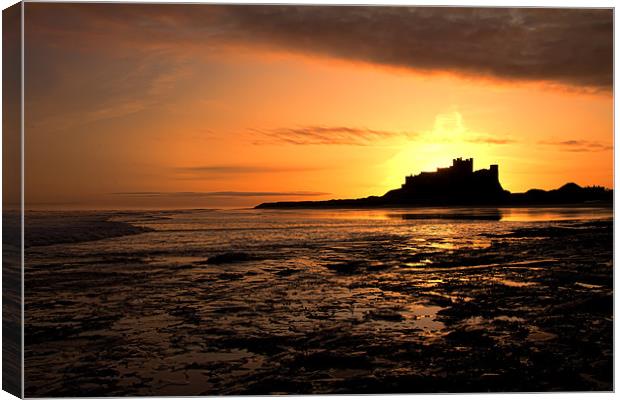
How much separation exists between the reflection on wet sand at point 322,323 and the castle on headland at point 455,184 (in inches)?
32.6

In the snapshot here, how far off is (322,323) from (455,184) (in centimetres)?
245

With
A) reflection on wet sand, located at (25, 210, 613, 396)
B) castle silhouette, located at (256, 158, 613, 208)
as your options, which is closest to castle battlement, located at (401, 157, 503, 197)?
castle silhouette, located at (256, 158, 613, 208)

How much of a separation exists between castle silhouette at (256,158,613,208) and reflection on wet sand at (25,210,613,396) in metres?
0.42

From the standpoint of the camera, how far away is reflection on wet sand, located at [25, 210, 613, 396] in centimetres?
517

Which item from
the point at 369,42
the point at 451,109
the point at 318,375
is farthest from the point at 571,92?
the point at 318,375

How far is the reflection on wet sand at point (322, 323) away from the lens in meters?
5.17

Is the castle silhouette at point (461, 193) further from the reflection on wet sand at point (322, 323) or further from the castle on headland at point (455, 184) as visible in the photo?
the reflection on wet sand at point (322, 323)

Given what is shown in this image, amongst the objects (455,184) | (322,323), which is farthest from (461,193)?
(322,323)

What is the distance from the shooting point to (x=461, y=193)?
764cm

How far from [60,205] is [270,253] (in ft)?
11.8

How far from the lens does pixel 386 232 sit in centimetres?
1130

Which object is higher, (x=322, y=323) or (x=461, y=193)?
(x=461, y=193)

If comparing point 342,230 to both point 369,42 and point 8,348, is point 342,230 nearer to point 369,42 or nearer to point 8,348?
point 369,42

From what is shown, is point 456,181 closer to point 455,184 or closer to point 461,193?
point 455,184
